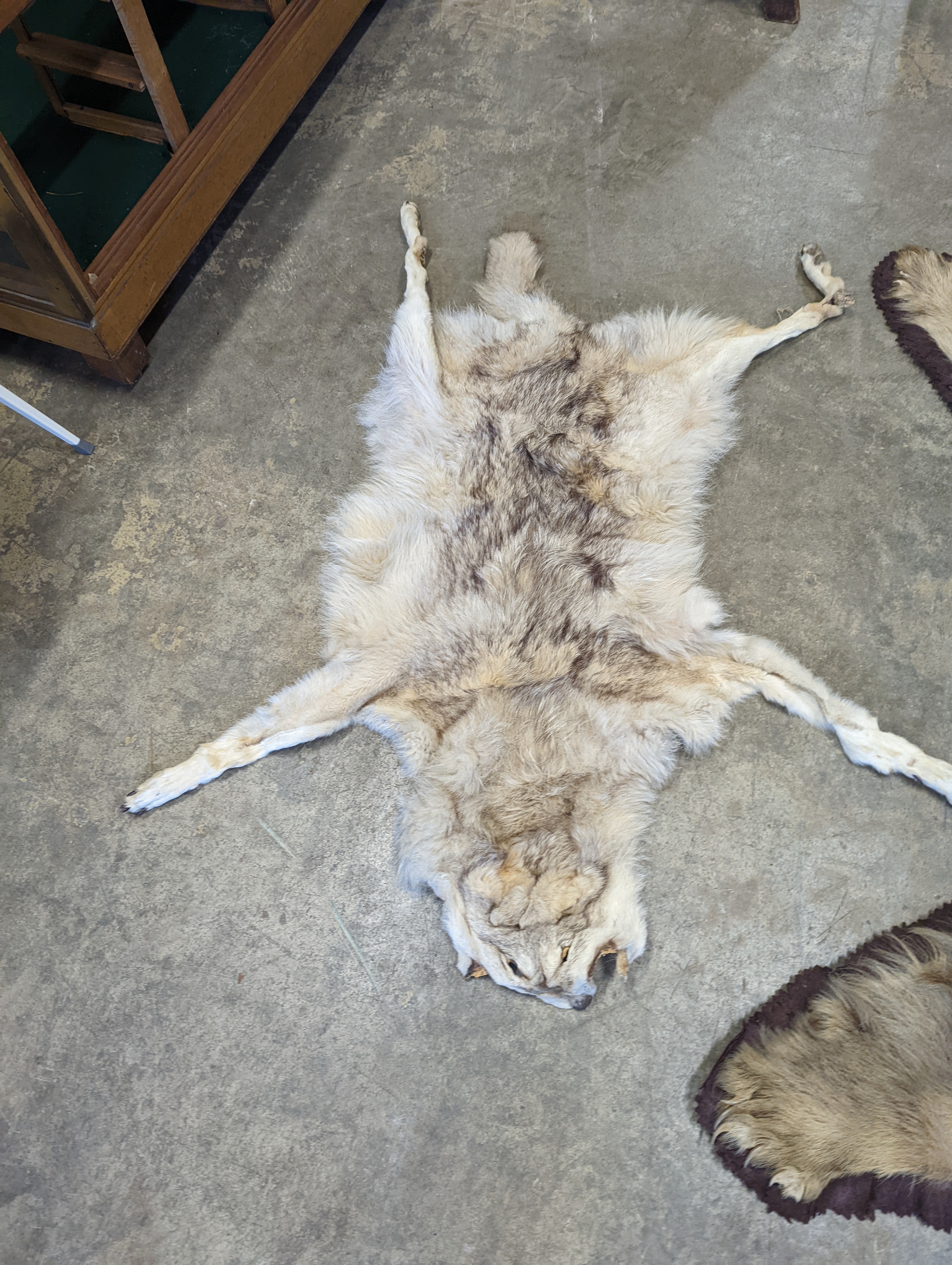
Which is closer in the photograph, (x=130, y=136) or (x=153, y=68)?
(x=153, y=68)

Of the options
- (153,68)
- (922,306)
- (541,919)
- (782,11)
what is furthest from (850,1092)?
(782,11)

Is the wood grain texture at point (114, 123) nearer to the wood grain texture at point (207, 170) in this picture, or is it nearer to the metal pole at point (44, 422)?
the wood grain texture at point (207, 170)

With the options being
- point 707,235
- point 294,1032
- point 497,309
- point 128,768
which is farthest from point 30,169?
point 294,1032

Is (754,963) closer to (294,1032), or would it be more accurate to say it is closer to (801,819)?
(801,819)

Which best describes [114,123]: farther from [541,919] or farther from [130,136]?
[541,919]

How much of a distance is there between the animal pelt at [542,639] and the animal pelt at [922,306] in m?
0.65

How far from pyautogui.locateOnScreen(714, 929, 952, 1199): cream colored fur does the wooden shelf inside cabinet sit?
3229 mm

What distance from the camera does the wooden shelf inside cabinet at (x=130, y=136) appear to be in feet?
8.84

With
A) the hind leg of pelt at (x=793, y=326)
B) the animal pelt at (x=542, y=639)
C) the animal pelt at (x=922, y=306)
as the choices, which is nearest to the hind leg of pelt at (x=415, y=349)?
the animal pelt at (x=542, y=639)

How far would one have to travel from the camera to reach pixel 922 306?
10.0 ft

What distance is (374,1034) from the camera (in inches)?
107

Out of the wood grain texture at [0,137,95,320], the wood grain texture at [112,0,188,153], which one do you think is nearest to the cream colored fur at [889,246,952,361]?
the wood grain texture at [112,0,188,153]

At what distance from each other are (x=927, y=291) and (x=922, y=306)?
2.4 inches

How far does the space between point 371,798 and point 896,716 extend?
6.17 feet
